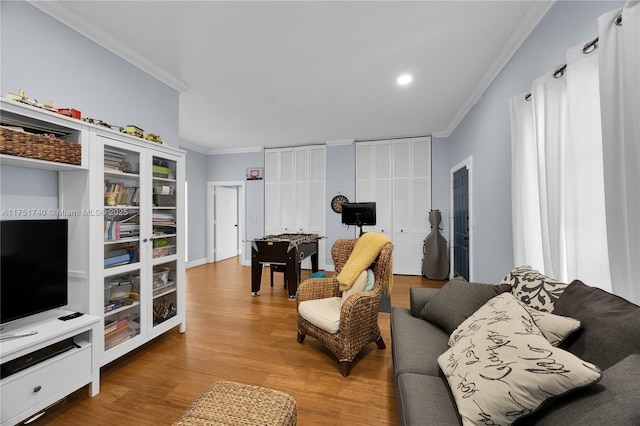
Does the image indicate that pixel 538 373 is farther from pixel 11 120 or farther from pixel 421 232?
pixel 421 232

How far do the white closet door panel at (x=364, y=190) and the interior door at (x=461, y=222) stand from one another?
1.61m

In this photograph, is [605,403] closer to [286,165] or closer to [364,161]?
[364,161]

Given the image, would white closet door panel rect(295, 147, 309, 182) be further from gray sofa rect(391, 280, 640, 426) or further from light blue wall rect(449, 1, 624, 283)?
gray sofa rect(391, 280, 640, 426)

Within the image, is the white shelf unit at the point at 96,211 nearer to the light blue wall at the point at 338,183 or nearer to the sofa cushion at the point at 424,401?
the sofa cushion at the point at 424,401

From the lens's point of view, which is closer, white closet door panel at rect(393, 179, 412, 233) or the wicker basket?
the wicker basket

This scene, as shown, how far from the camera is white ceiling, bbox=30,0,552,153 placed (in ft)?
6.55

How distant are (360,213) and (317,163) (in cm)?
160

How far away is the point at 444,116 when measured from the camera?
13.9 feet

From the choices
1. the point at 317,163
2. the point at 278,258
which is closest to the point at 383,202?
the point at 317,163

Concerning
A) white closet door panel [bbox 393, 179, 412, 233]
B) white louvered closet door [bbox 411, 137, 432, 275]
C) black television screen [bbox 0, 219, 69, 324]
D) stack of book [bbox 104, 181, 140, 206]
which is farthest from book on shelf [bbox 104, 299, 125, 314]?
white louvered closet door [bbox 411, 137, 432, 275]

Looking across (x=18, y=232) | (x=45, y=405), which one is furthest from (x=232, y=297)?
(x=18, y=232)

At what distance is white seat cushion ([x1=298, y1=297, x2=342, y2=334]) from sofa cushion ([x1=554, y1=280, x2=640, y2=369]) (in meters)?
1.39

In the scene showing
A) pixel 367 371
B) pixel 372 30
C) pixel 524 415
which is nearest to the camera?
pixel 524 415

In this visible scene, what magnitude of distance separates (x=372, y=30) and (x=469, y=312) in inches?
92.0
